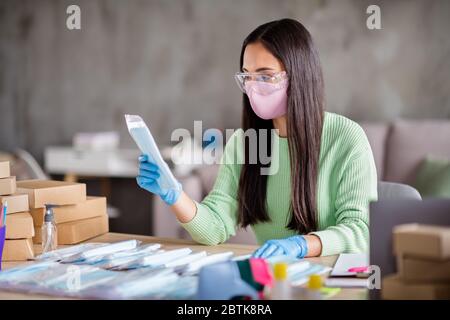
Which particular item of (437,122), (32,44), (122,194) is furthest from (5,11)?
(437,122)

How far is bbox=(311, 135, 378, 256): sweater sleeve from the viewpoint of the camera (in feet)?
5.24

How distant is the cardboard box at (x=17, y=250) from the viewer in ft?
5.08

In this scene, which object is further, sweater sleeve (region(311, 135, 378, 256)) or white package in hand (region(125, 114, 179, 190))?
sweater sleeve (region(311, 135, 378, 256))

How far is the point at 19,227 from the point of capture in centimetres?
155

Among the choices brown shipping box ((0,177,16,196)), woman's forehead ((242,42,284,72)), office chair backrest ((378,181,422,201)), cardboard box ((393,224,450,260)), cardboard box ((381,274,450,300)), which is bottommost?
cardboard box ((381,274,450,300))

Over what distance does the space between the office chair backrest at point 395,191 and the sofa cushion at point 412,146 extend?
1740mm

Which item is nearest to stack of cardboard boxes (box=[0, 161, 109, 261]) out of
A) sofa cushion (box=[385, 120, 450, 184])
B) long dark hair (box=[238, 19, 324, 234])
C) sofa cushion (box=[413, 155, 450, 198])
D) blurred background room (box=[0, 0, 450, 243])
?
long dark hair (box=[238, 19, 324, 234])

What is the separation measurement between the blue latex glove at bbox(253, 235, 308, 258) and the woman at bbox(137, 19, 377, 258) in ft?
0.50

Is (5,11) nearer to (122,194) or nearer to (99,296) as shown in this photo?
(122,194)

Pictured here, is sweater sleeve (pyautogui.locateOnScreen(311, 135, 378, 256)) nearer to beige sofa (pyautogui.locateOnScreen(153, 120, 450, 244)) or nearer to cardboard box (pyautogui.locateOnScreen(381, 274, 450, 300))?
cardboard box (pyautogui.locateOnScreen(381, 274, 450, 300))

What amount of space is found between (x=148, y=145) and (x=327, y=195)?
59cm

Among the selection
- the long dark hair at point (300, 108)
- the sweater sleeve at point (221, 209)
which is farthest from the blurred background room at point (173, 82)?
the long dark hair at point (300, 108)

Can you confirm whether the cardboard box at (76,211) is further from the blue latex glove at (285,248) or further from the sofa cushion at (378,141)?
the sofa cushion at (378,141)
